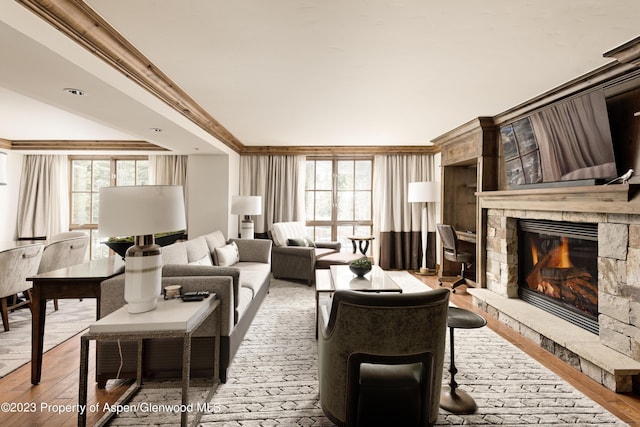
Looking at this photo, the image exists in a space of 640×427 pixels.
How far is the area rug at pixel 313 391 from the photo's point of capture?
1.79 meters

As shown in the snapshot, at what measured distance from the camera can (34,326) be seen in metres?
2.05

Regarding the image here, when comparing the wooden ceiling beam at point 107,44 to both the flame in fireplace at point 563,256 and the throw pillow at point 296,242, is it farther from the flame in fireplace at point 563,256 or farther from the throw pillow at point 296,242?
the flame in fireplace at point 563,256

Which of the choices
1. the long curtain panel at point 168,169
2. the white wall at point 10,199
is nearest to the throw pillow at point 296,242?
the long curtain panel at point 168,169

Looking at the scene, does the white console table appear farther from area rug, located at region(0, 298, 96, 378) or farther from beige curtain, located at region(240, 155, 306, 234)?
beige curtain, located at region(240, 155, 306, 234)

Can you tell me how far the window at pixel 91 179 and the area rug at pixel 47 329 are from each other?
2701 millimetres

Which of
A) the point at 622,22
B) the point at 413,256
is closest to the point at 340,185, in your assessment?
the point at 413,256

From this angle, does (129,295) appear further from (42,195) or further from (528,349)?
(42,195)

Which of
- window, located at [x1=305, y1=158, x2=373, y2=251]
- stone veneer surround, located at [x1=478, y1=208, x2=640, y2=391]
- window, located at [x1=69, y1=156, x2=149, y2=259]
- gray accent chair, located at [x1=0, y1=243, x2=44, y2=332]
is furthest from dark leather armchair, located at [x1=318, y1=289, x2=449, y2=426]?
window, located at [x1=69, y1=156, x2=149, y2=259]

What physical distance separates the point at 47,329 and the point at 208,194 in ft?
8.94

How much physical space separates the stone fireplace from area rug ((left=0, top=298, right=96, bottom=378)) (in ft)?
13.9

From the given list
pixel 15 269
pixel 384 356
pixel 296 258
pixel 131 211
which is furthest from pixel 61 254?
Result: pixel 384 356

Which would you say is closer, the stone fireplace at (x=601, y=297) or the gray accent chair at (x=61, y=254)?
the stone fireplace at (x=601, y=297)

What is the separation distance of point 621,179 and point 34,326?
14.1 ft

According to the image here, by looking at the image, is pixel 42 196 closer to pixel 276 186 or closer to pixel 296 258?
pixel 276 186
